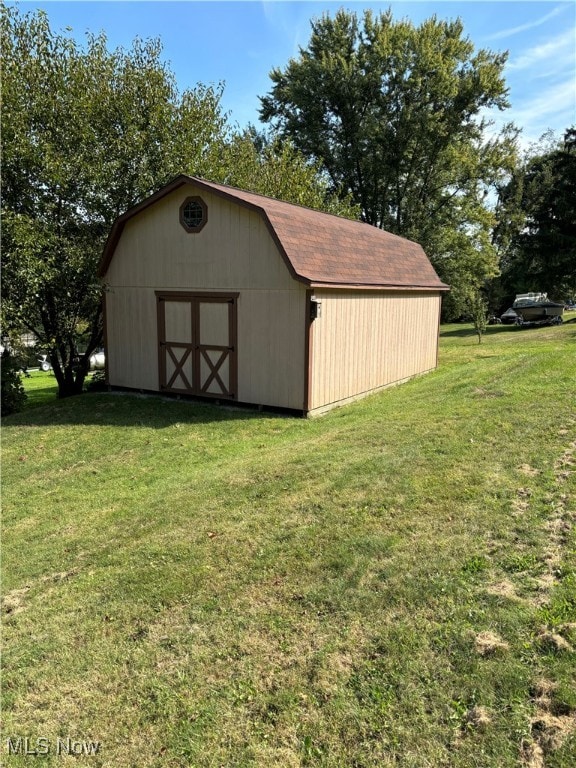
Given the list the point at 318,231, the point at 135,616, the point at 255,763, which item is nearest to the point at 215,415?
the point at 318,231

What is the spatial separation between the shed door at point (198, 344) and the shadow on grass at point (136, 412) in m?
0.39

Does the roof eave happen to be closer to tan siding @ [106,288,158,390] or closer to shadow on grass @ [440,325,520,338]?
tan siding @ [106,288,158,390]

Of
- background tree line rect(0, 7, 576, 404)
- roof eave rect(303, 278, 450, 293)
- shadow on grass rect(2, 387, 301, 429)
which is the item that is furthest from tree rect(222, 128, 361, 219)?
shadow on grass rect(2, 387, 301, 429)

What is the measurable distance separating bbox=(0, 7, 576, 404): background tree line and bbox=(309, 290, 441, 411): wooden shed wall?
252 inches

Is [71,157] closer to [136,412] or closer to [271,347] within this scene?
[136,412]

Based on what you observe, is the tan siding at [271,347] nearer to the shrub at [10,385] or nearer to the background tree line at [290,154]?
the background tree line at [290,154]

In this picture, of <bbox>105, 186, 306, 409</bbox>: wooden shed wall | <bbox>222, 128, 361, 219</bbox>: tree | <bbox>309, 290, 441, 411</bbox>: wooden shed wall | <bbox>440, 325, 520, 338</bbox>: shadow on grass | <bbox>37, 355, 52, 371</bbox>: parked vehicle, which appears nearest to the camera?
<bbox>105, 186, 306, 409</bbox>: wooden shed wall

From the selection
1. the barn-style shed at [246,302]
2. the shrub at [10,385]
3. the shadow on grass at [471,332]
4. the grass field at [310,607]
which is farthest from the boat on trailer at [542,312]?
the shrub at [10,385]

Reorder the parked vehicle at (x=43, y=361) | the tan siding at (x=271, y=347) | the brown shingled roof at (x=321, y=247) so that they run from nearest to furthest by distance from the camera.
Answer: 1. the brown shingled roof at (x=321, y=247)
2. the tan siding at (x=271, y=347)
3. the parked vehicle at (x=43, y=361)

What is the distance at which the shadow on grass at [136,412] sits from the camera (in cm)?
1047

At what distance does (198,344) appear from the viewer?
11.5m

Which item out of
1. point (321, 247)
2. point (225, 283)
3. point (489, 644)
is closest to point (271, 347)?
point (225, 283)

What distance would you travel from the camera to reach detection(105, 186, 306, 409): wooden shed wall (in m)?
10.2

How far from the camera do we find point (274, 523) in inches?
201
